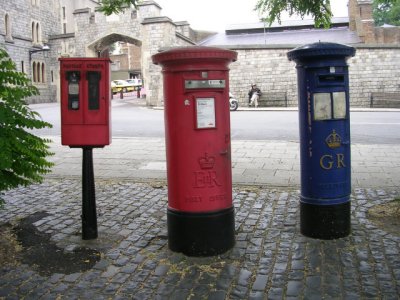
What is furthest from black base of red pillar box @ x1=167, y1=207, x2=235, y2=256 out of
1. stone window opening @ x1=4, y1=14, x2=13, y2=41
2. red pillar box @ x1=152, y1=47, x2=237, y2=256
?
stone window opening @ x1=4, y1=14, x2=13, y2=41

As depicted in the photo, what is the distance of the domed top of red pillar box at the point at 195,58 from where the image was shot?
145 inches

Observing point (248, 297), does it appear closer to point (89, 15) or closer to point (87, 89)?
point (87, 89)

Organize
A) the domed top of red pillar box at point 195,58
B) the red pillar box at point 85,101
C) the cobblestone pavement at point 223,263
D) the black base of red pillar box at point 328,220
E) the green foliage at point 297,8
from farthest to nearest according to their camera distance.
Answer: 1. the green foliage at point 297,8
2. the black base of red pillar box at point 328,220
3. the red pillar box at point 85,101
4. the domed top of red pillar box at point 195,58
5. the cobblestone pavement at point 223,263

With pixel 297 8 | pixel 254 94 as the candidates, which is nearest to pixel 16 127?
pixel 297 8

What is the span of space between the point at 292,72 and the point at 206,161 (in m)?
25.0

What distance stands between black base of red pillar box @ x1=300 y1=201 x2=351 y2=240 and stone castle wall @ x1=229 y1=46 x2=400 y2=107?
78.2 feet

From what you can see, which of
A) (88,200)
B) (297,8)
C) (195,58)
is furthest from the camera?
(297,8)

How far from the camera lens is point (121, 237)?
14.6 ft

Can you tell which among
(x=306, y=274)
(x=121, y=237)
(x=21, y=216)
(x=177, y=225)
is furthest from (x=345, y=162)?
(x=21, y=216)

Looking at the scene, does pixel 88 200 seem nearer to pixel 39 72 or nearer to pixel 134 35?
pixel 134 35

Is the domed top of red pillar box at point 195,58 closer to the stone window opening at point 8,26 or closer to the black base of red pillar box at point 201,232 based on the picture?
the black base of red pillar box at point 201,232

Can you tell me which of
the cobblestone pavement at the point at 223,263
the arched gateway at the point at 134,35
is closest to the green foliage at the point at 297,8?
the cobblestone pavement at the point at 223,263

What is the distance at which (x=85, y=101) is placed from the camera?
13.5 ft

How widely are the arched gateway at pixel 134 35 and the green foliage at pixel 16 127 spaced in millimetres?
24463
